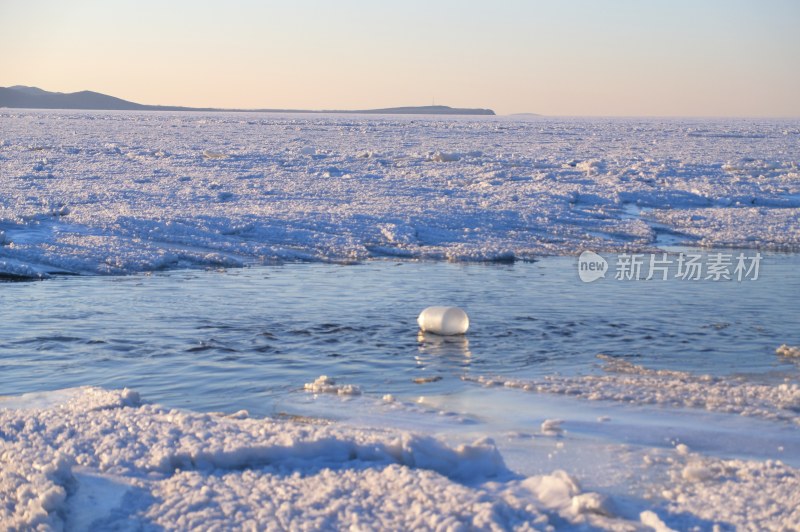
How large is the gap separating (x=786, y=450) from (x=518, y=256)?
8171mm

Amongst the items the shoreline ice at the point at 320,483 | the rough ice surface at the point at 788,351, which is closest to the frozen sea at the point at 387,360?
the shoreline ice at the point at 320,483

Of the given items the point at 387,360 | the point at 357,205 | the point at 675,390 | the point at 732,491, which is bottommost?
the point at 387,360

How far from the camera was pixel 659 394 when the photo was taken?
6547 mm

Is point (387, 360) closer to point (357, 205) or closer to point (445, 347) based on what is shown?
point (445, 347)

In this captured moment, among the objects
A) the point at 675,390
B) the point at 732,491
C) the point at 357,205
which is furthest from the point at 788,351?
the point at 357,205

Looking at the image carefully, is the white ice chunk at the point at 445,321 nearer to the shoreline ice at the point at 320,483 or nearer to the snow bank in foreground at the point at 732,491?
the shoreline ice at the point at 320,483

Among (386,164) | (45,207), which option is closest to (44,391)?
(45,207)

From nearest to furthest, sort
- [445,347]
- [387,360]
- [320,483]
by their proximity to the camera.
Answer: [320,483]
[387,360]
[445,347]

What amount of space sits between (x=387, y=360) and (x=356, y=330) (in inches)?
44.1

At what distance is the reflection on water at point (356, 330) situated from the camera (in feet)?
23.5

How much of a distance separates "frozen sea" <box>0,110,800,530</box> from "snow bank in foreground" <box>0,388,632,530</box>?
0.05ft

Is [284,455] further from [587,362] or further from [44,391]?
[587,362]

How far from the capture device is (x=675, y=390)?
21.8 feet

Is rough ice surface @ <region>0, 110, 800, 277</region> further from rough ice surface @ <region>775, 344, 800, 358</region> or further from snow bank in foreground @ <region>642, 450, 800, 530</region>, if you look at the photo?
snow bank in foreground @ <region>642, 450, 800, 530</region>
